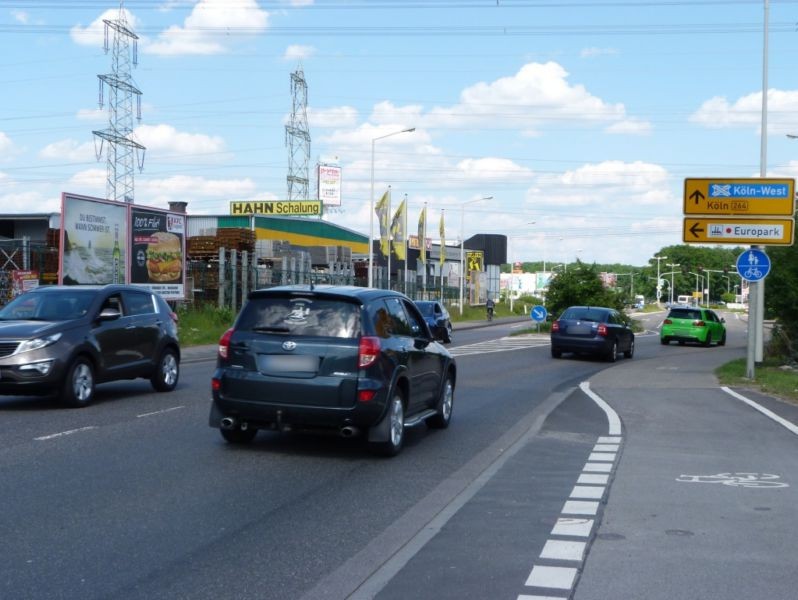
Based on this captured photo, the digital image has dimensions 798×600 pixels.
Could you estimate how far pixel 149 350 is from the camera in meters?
15.5

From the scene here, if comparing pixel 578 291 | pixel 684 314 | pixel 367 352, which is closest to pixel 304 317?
pixel 367 352

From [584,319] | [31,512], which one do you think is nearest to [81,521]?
[31,512]

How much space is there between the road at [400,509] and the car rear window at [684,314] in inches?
1048

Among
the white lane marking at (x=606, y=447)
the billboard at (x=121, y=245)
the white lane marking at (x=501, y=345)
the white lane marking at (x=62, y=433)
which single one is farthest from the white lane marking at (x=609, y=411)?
the billboard at (x=121, y=245)

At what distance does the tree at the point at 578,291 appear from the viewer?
151 feet

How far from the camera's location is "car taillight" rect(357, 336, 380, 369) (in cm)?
975

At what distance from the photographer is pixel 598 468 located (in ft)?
32.0

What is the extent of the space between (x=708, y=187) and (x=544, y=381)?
18.6 ft

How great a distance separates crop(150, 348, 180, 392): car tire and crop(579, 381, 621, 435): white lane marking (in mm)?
7011

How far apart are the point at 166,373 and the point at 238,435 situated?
578 cm

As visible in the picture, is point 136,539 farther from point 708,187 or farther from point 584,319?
point 584,319

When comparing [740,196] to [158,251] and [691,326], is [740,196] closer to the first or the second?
[691,326]

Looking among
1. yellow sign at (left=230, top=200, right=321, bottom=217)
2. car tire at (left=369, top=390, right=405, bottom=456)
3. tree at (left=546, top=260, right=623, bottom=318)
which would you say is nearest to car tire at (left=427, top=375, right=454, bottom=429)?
car tire at (left=369, top=390, right=405, bottom=456)

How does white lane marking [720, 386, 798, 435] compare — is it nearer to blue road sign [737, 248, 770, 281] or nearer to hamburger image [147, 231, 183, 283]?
blue road sign [737, 248, 770, 281]
